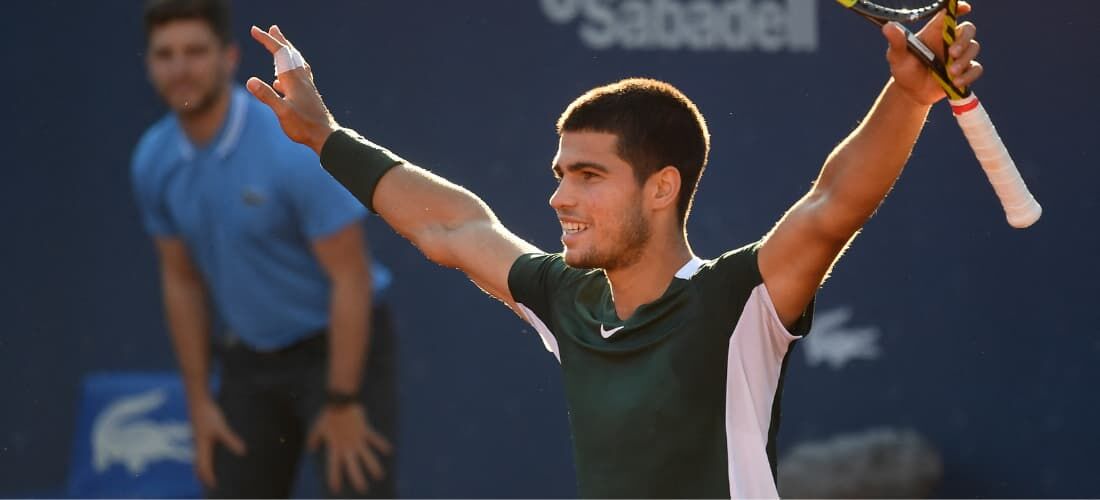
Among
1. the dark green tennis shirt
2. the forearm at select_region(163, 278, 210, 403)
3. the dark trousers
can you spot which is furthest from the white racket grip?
the forearm at select_region(163, 278, 210, 403)

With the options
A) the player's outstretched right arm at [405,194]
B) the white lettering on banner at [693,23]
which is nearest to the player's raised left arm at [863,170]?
the player's outstretched right arm at [405,194]

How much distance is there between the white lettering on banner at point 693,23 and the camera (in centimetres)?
744

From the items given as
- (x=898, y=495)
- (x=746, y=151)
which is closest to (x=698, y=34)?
(x=746, y=151)

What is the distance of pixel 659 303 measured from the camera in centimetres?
395

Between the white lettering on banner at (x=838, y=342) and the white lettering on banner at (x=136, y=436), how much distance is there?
2.74 m

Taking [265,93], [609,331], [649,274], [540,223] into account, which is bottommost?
[609,331]

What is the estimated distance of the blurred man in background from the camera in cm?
710

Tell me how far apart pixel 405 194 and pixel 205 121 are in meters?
3.07

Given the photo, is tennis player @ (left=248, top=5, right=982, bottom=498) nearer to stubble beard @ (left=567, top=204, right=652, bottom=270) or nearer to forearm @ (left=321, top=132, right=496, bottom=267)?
stubble beard @ (left=567, top=204, right=652, bottom=270)

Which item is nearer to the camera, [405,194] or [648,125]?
[648,125]

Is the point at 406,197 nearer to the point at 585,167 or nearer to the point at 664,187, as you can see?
the point at 585,167

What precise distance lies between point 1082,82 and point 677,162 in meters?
4.23

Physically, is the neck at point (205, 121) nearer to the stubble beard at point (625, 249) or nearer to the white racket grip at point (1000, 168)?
the stubble beard at point (625, 249)

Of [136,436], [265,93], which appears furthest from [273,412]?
[265,93]
